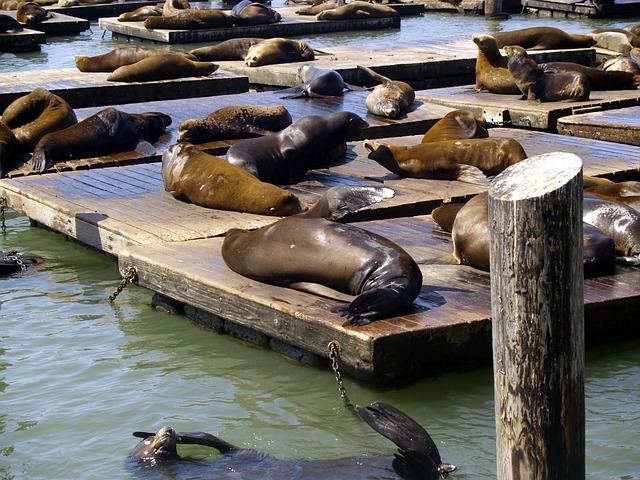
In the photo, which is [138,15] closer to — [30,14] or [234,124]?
[30,14]

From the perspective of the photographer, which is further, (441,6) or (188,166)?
(441,6)

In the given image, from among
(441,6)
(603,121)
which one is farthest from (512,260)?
(441,6)

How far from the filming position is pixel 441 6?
97.7ft

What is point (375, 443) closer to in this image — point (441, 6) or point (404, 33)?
point (404, 33)

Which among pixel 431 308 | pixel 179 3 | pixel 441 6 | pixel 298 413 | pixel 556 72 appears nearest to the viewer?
Answer: pixel 298 413

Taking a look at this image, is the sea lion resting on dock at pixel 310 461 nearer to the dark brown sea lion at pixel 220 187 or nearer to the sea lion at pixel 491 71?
the dark brown sea lion at pixel 220 187

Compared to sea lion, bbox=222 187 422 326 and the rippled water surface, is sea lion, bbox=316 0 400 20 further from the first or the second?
sea lion, bbox=222 187 422 326

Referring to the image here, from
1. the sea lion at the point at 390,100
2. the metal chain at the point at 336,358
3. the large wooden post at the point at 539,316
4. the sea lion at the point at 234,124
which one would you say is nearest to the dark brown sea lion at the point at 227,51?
the sea lion at the point at 390,100

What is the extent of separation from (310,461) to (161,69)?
965 centimetres

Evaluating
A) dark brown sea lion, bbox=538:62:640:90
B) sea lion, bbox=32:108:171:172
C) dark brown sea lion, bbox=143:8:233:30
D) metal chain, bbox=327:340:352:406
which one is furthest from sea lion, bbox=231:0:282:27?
metal chain, bbox=327:340:352:406

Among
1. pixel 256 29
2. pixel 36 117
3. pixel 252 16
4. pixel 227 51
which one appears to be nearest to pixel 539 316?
pixel 36 117

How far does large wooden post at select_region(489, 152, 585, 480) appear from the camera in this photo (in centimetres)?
300

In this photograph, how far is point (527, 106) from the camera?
10938 millimetres

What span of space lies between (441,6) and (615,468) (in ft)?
87.8
